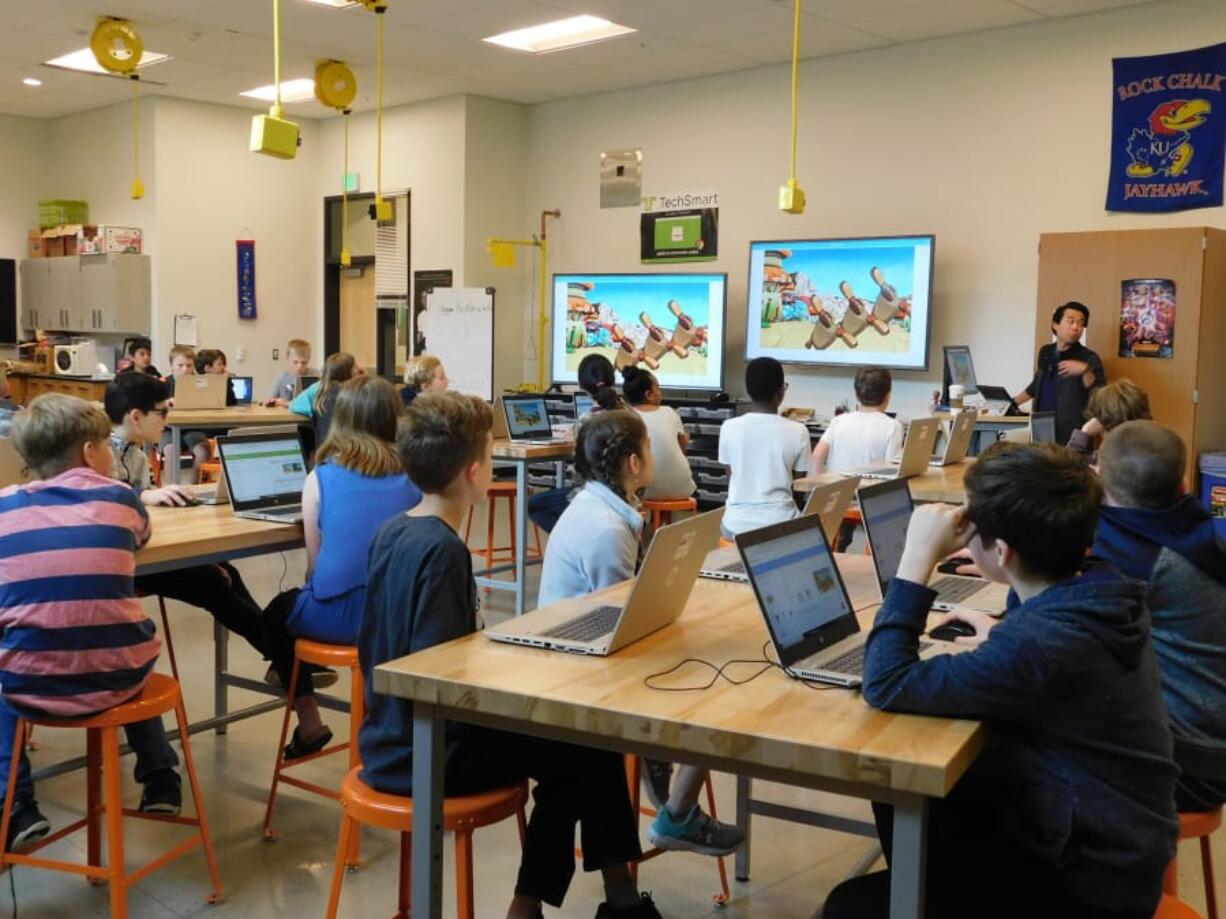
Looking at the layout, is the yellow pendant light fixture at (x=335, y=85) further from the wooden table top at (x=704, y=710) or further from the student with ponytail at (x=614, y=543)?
the wooden table top at (x=704, y=710)

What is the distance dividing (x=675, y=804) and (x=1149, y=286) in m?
5.02

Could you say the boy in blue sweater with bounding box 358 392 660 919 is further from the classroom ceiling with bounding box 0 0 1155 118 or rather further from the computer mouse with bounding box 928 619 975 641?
the classroom ceiling with bounding box 0 0 1155 118

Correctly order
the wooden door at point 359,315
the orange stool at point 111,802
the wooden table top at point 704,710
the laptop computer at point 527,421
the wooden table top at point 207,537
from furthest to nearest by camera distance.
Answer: the wooden door at point 359,315 → the laptop computer at point 527,421 → the wooden table top at point 207,537 → the orange stool at point 111,802 → the wooden table top at point 704,710

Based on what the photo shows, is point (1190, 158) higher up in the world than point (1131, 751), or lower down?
higher up

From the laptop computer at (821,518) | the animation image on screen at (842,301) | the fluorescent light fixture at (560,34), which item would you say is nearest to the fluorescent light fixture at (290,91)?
the fluorescent light fixture at (560,34)

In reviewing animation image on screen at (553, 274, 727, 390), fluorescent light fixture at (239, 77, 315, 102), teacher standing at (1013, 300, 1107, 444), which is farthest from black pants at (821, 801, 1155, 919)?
fluorescent light fixture at (239, 77, 315, 102)

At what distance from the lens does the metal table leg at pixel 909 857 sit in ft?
5.27

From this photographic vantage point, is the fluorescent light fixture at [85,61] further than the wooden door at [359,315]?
No

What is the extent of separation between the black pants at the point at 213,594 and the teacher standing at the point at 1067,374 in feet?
14.1

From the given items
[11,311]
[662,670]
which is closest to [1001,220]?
[662,670]

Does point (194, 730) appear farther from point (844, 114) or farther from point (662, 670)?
point (844, 114)

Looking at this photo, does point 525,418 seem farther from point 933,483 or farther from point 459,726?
point 459,726

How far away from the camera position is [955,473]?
197 inches

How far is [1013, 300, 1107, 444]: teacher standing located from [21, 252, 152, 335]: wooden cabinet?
7507mm
